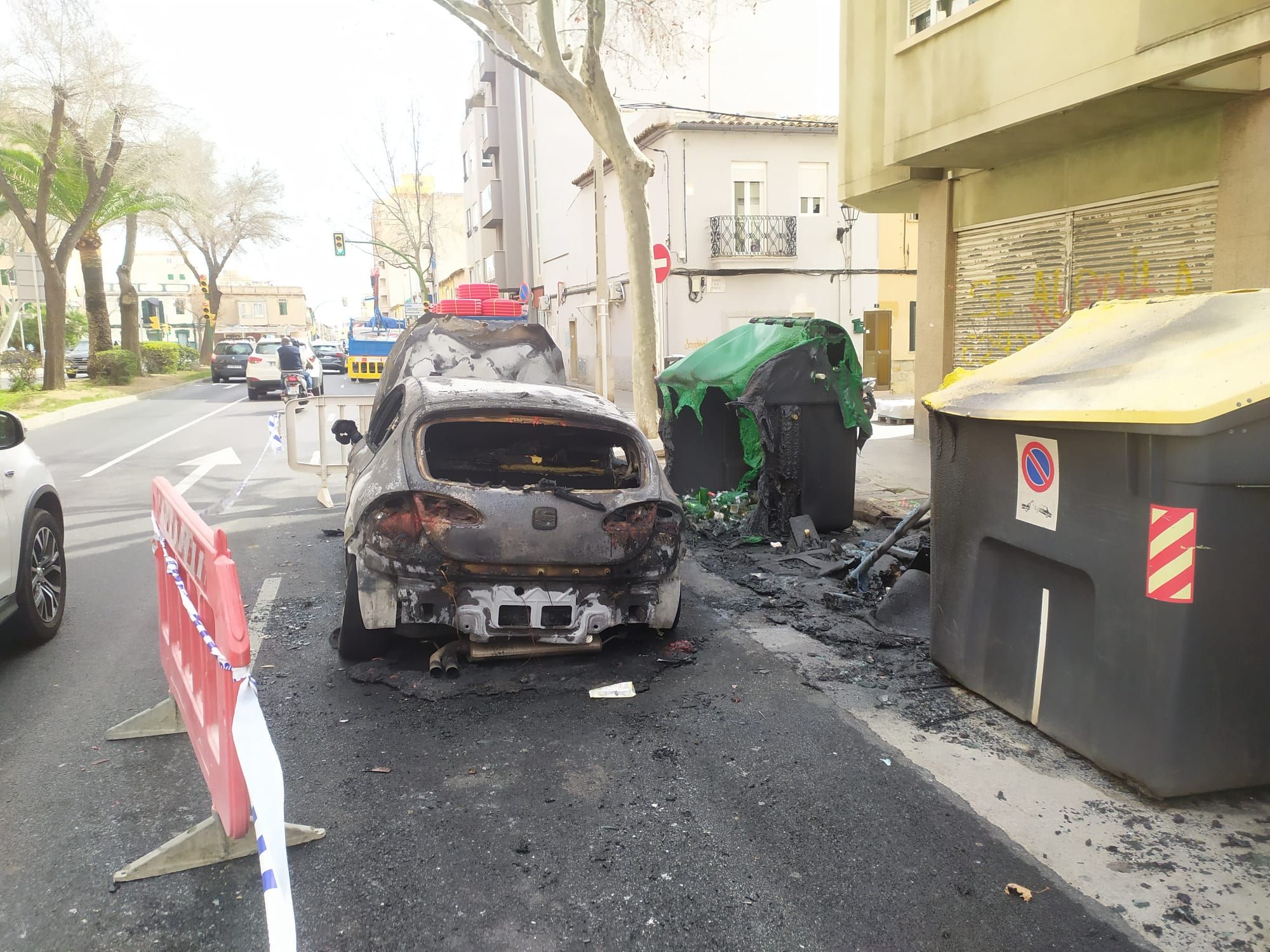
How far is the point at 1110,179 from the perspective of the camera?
9977 mm

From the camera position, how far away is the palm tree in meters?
25.8

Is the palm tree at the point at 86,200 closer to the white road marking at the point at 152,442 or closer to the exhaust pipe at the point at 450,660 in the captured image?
the white road marking at the point at 152,442

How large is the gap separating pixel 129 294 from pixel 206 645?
3877 cm

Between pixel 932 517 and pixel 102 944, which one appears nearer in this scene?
pixel 102 944

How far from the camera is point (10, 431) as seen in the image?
16.9 feet

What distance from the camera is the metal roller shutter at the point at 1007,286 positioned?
10.9 metres

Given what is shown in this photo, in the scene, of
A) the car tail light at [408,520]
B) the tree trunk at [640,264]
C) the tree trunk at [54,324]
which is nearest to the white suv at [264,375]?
the tree trunk at [54,324]

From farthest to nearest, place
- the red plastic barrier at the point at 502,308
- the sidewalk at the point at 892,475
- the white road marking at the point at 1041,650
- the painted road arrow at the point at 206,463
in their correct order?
the red plastic barrier at the point at 502,308
the painted road arrow at the point at 206,463
the sidewalk at the point at 892,475
the white road marking at the point at 1041,650

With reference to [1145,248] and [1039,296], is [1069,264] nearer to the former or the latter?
[1039,296]

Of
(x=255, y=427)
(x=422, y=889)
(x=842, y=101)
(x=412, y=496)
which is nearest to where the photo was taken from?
(x=422, y=889)

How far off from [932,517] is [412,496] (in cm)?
255

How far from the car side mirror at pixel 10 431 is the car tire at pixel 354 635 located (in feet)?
6.62

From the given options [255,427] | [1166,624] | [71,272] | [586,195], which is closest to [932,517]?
[1166,624]

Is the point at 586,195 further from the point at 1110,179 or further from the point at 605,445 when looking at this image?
the point at 605,445
